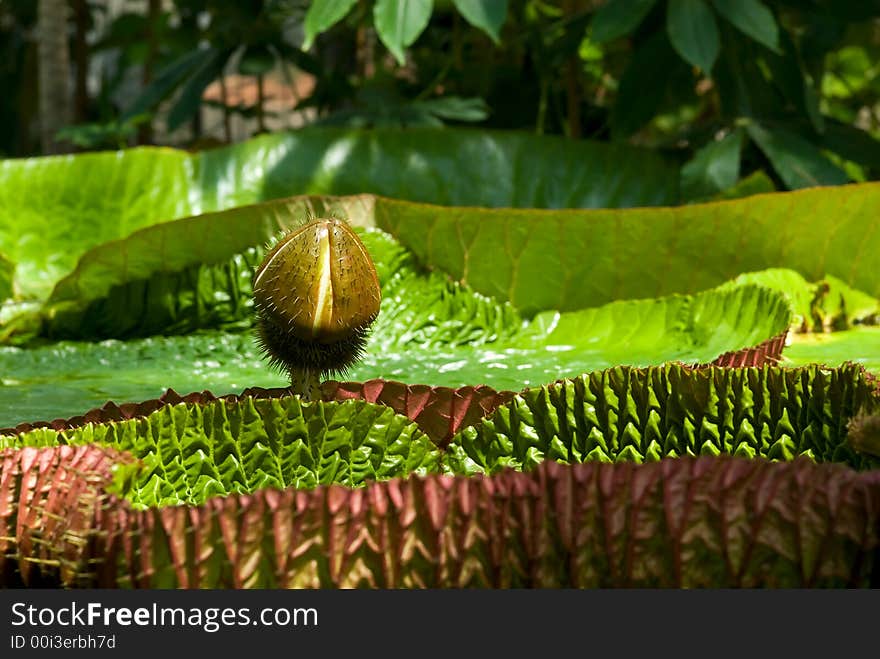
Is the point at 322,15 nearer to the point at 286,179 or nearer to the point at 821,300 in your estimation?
the point at 286,179

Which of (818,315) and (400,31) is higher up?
(400,31)

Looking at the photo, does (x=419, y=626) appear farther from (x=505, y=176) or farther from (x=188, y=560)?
(x=505, y=176)

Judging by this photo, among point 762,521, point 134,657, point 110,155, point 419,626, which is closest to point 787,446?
point 762,521

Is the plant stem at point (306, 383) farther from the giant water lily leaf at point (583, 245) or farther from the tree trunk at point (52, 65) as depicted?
the tree trunk at point (52, 65)

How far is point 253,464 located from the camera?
2.53ft

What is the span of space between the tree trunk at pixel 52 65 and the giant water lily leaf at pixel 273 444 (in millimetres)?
3689

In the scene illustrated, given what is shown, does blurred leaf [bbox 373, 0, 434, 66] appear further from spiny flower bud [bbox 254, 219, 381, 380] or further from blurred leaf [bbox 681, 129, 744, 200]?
spiny flower bud [bbox 254, 219, 381, 380]

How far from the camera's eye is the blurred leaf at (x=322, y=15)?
2152mm

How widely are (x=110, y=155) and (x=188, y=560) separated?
5.93 ft

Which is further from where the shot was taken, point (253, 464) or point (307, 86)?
point (307, 86)

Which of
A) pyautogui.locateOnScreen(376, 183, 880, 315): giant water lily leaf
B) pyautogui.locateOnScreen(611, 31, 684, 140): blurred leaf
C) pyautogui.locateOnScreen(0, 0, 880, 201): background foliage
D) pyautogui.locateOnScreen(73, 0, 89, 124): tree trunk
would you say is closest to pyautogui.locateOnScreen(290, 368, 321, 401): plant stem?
Result: pyautogui.locateOnScreen(376, 183, 880, 315): giant water lily leaf

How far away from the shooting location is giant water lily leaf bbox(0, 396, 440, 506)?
75 cm

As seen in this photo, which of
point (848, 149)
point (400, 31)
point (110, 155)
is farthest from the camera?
point (848, 149)

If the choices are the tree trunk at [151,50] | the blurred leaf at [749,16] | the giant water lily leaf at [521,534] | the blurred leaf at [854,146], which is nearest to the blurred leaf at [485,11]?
the blurred leaf at [749,16]
